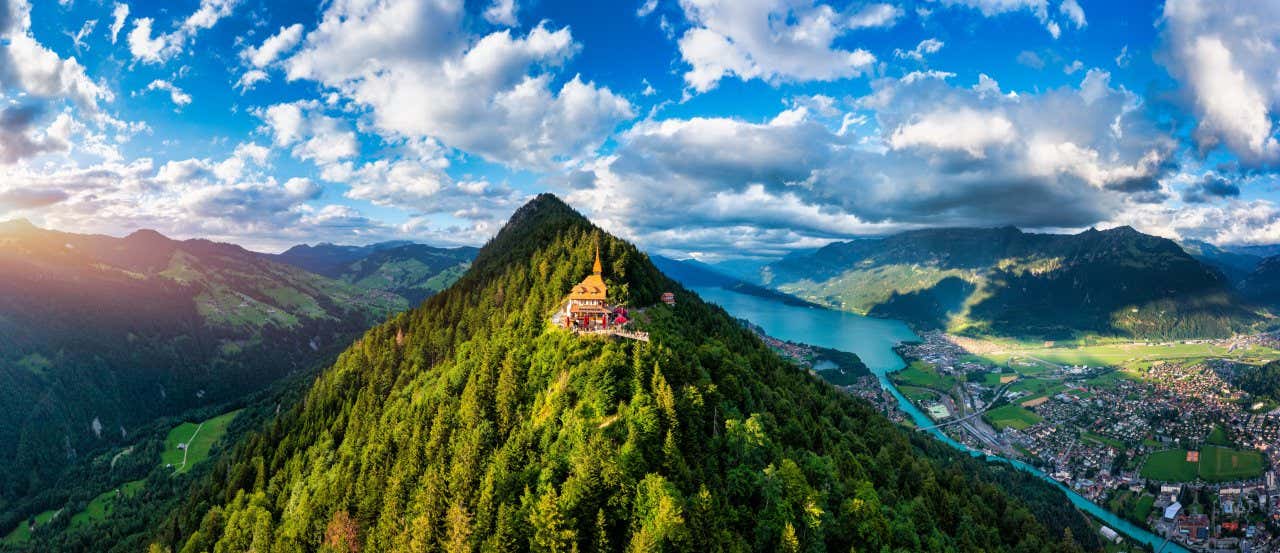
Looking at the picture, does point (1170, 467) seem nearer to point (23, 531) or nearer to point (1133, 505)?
point (1133, 505)

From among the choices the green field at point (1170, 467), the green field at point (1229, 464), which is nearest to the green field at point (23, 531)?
the green field at point (1170, 467)

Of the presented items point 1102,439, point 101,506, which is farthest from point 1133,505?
point 101,506

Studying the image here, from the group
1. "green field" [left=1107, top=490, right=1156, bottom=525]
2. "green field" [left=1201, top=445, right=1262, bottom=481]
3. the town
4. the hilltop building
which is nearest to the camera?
the hilltop building

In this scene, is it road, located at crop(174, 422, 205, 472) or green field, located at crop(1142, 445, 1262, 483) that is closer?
green field, located at crop(1142, 445, 1262, 483)

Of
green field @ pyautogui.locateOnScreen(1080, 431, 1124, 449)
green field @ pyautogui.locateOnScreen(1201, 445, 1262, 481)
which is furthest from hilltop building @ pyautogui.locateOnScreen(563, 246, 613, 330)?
green field @ pyautogui.locateOnScreen(1080, 431, 1124, 449)

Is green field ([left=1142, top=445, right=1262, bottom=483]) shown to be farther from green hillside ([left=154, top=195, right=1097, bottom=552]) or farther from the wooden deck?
the wooden deck

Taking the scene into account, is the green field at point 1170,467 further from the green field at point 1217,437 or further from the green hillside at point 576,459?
the green hillside at point 576,459
